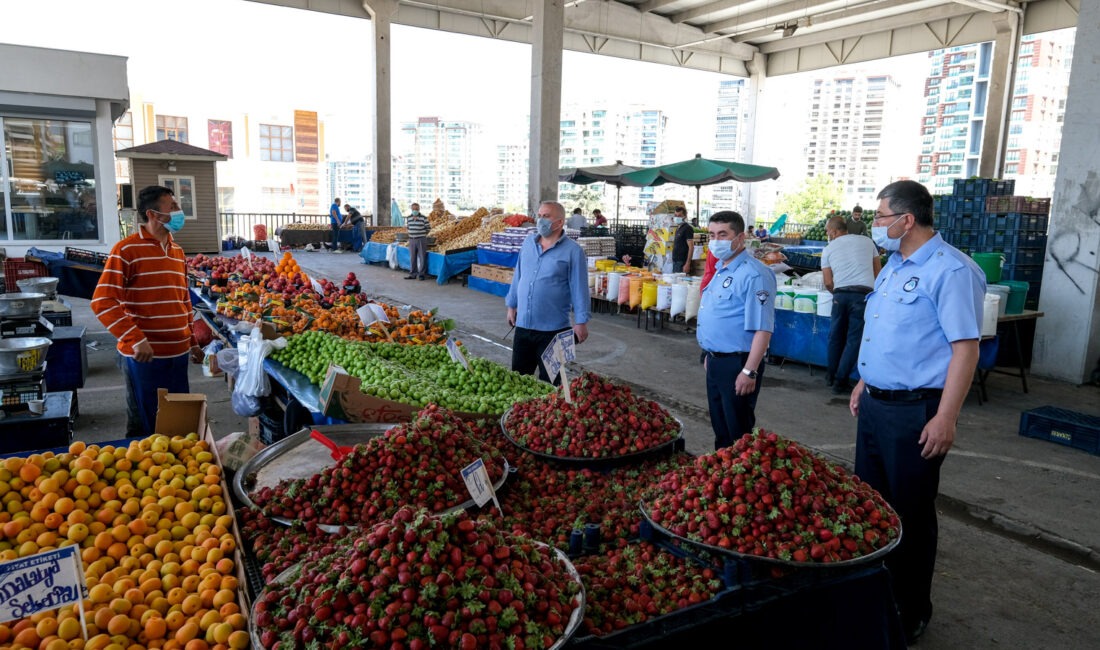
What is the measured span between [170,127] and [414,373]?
56.8 metres

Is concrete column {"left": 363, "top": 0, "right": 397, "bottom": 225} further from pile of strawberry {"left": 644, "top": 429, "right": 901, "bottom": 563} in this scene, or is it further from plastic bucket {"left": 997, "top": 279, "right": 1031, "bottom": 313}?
pile of strawberry {"left": 644, "top": 429, "right": 901, "bottom": 563}

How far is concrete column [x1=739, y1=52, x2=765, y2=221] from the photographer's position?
2716 cm

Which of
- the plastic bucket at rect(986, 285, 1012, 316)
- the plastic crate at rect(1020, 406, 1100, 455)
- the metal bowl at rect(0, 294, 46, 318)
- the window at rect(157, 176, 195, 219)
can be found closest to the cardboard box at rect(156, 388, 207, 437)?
the metal bowl at rect(0, 294, 46, 318)

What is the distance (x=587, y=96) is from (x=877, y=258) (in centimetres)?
6789

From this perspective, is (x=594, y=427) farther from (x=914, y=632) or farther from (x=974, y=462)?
(x=974, y=462)

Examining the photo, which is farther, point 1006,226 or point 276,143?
point 276,143

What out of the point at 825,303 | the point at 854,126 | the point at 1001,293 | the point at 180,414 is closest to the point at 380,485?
the point at 180,414

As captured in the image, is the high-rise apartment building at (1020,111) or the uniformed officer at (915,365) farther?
the high-rise apartment building at (1020,111)

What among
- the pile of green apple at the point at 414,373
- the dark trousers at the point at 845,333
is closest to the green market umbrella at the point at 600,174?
the dark trousers at the point at 845,333

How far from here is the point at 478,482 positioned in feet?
8.23

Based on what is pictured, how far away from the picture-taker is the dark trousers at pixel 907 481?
299 cm

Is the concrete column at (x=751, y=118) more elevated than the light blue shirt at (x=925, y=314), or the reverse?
the concrete column at (x=751, y=118)

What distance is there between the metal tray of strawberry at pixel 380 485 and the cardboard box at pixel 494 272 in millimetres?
10934

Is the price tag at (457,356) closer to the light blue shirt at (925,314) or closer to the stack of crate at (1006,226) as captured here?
the light blue shirt at (925,314)
